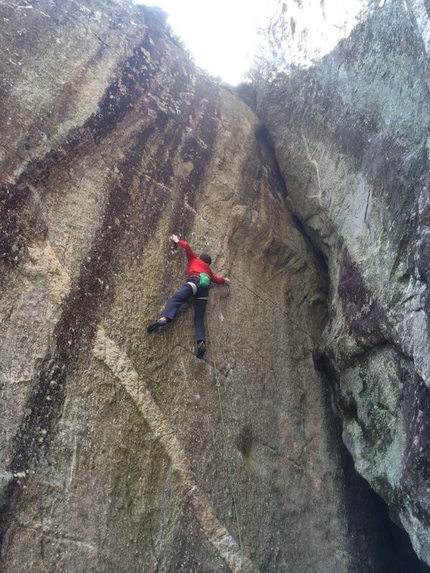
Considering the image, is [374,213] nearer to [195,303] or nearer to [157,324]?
[195,303]

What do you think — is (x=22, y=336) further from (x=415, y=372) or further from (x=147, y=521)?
(x=415, y=372)

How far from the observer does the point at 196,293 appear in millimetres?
7902

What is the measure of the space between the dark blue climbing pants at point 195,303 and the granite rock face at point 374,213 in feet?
8.60

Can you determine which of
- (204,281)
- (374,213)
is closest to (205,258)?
(204,281)

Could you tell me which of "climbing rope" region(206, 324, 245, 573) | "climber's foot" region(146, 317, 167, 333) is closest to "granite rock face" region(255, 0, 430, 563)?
"climbing rope" region(206, 324, 245, 573)

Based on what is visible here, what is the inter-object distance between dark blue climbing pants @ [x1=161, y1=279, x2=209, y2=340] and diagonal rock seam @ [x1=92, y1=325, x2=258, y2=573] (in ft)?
3.36

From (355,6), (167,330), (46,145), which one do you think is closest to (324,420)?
(167,330)

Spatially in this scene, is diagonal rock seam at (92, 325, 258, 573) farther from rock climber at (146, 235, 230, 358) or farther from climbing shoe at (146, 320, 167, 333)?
rock climber at (146, 235, 230, 358)

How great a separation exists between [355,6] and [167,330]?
7242 mm

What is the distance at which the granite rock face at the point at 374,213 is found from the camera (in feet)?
23.2

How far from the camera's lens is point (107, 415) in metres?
6.39

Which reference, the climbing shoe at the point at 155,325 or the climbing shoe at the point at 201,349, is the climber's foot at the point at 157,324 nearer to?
the climbing shoe at the point at 155,325

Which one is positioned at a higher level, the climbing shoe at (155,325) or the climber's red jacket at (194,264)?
the climber's red jacket at (194,264)

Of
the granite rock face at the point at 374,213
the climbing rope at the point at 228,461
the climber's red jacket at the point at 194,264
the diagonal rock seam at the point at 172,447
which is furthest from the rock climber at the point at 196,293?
the granite rock face at the point at 374,213
